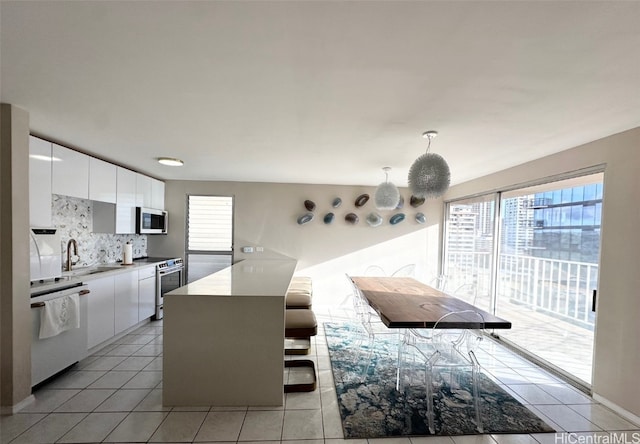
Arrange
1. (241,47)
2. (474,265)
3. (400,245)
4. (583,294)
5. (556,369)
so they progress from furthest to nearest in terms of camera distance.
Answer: (400,245)
(474,265)
(583,294)
(556,369)
(241,47)

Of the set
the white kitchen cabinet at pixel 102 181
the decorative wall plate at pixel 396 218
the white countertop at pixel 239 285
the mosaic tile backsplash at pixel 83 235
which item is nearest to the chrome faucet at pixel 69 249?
the mosaic tile backsplash at pixel 83 235

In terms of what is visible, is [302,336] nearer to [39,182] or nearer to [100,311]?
[100,311]

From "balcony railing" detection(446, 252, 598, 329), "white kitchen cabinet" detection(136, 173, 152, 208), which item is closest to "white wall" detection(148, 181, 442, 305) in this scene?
"white kitchen cabinet" detection(136, 173, 152, 208)

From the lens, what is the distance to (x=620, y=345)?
2.25 meters

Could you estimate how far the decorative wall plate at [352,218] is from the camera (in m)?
5.08

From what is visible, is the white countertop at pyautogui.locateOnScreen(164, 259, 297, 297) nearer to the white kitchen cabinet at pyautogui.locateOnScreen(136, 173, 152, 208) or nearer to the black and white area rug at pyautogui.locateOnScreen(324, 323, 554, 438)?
the black and white area rug at pyautogui.locateOnScreen(324, 323, 554, 438)

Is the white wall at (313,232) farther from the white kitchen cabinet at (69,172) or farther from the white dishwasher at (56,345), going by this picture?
the white dishwasher at (56,345)

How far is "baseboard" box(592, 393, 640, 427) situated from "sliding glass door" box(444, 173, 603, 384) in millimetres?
312

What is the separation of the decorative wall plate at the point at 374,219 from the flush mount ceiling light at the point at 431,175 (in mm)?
2797

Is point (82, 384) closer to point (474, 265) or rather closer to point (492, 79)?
point (492, 79)

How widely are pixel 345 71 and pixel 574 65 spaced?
111 centimetres

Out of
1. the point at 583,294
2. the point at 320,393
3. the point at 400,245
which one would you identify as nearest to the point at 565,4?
the point at 320,393

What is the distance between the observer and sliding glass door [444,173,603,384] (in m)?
3.04

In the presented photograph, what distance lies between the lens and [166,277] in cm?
443
